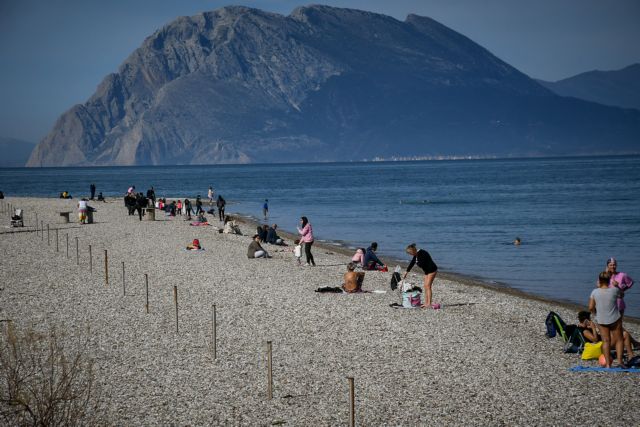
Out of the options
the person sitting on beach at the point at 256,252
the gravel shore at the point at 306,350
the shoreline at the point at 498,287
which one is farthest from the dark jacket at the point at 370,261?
the person sitting on beach at the point at 256,252

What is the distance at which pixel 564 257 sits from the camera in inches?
1203

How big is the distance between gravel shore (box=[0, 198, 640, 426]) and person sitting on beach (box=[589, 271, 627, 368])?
45 cm

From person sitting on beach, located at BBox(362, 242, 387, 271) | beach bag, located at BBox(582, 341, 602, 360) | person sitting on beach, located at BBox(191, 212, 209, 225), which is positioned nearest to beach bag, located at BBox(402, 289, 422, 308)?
beach bag, located at BBox(582, 341, 602, 360)

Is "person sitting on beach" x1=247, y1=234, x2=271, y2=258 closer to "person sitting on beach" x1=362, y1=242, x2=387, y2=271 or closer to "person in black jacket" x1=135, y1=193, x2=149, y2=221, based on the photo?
"person sitting on beach" x1=362, y1=242, x2=387, y2=271

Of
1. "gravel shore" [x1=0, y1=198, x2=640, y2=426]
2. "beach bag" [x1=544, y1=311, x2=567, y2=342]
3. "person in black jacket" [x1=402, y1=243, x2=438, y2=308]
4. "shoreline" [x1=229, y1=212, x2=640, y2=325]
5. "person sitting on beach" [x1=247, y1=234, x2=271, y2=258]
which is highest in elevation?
"person in black jacket" [x1=402, y1=243, x2=438, y2=308]

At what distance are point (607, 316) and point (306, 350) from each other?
15.8ft

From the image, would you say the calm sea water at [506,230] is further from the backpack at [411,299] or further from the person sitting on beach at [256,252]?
the person sitting on beach at [256,252]

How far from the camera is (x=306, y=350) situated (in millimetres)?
12891

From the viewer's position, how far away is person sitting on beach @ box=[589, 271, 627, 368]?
11.5 meters

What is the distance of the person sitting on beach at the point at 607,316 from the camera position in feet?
37.6

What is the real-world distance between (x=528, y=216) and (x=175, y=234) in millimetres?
28319

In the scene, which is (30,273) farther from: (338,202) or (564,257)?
(338,202)

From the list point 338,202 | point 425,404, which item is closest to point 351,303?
point 425,404

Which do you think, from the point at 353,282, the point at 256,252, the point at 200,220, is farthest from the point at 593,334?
the point at 200,220
